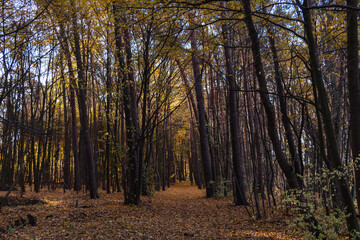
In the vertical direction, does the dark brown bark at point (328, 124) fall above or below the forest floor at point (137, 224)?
above

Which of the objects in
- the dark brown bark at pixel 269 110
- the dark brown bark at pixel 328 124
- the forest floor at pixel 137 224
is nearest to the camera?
the dark brown bark at pixel 328 124

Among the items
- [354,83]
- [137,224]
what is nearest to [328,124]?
[354,83]

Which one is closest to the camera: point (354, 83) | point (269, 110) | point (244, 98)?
point (354, 83)

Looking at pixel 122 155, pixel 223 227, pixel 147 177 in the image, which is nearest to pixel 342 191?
pixel 223 227

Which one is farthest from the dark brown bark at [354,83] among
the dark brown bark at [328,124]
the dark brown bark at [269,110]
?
the dark brown bark at [269,110]

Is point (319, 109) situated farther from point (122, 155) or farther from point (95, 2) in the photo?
point (95, 2)

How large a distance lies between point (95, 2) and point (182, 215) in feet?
25.4

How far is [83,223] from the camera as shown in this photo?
6.31 meters

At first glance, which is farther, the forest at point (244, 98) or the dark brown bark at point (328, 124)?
the forest at point (244, 98)

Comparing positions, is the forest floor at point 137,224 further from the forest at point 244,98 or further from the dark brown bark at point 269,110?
the dark brown bark at point 269,110

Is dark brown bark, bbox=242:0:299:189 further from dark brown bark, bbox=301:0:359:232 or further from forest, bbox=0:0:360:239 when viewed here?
dark brown bark, bbox=301:0:359:232

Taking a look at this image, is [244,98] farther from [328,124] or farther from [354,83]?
[328,124]

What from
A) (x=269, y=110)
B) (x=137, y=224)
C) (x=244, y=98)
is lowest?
(x=137, y=224)

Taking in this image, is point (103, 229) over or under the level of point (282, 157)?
under
